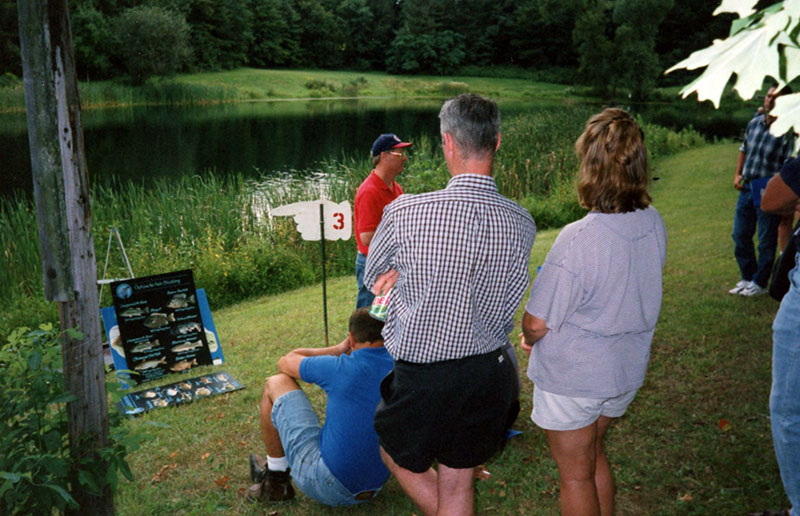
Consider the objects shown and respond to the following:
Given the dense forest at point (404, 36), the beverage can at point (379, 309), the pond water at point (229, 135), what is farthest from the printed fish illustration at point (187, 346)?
the dense forest at point (404, 36)

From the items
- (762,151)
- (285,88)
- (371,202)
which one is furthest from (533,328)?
(285,88)

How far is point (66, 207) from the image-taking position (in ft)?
8.04

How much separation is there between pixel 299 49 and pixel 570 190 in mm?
67580

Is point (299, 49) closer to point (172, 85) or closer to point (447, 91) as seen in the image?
point (447, 91)

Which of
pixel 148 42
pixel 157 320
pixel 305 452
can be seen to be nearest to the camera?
pixel 305 452

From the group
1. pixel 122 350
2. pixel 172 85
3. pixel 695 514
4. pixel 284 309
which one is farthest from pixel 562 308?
pixel 172 85

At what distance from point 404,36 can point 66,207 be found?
260 ft

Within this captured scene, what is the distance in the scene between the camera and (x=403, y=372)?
2189 mm

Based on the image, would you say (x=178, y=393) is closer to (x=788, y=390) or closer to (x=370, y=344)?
(x=370, y=344)

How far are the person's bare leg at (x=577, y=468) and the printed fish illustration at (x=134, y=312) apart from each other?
3.87 meters

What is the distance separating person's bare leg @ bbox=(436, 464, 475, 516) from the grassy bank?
39719 millimetres

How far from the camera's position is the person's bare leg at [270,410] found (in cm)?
323

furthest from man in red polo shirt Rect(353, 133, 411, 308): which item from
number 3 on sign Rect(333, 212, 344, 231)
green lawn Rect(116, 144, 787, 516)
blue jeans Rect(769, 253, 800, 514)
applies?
blue jeans Rect(769, 253, 800, 514)

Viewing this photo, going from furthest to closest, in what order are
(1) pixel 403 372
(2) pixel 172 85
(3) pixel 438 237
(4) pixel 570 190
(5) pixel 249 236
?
(2) pixel 172 85 → (4) pixel 570 190 → (5) pixel 249 236 → (1) pixel 403 372 → (3) pixel 438 237
